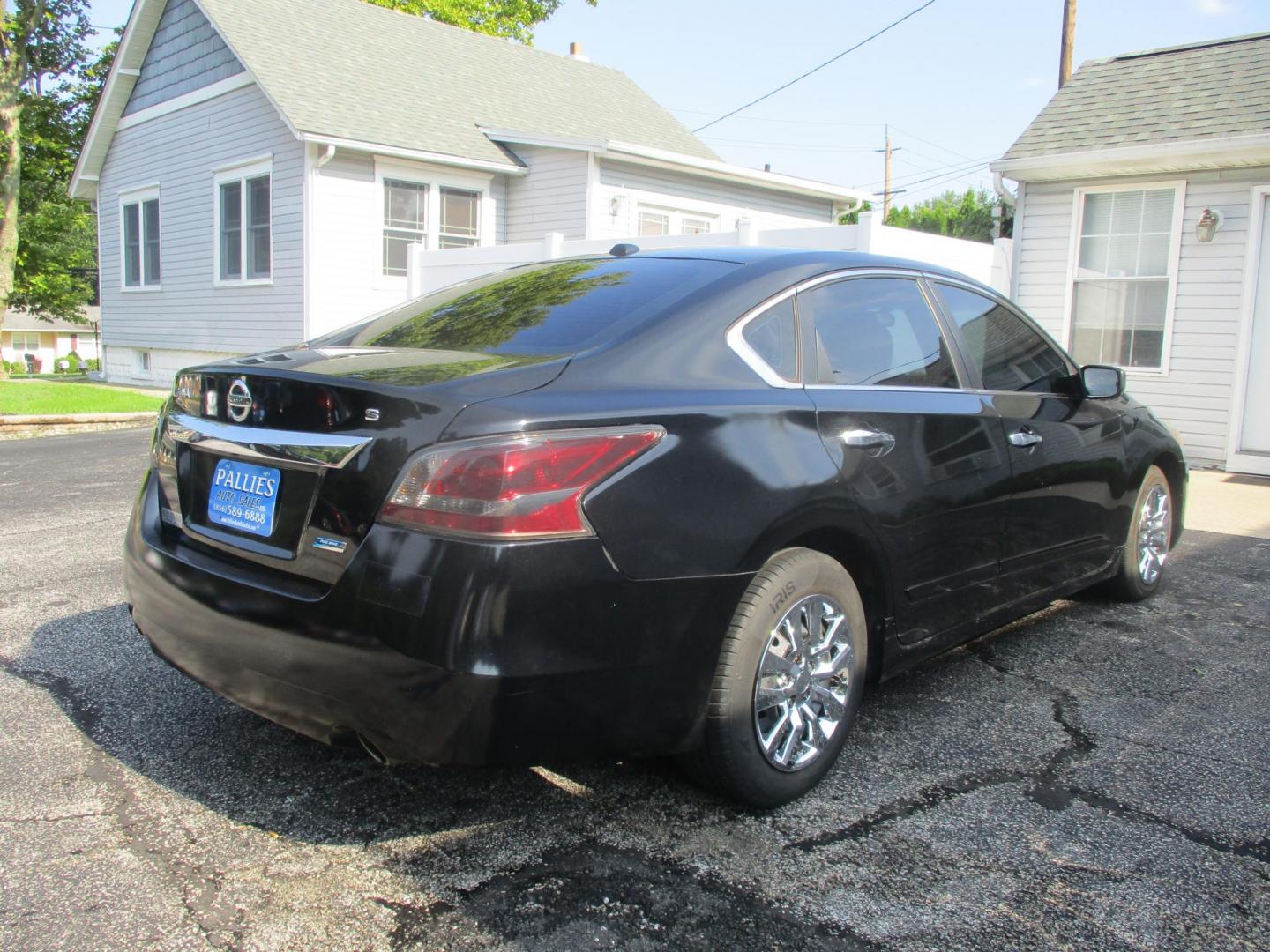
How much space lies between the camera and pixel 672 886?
2.50 m

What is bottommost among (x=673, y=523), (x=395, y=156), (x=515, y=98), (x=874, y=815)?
(x=874, y=815)

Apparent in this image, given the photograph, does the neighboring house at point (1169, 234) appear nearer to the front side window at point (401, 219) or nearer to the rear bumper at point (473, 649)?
the front side window at point (401, 219)

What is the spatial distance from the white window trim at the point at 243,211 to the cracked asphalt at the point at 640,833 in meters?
12.2

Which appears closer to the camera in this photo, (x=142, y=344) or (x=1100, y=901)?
(x=1100, y=901)

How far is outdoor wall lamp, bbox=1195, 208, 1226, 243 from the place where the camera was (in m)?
9.67

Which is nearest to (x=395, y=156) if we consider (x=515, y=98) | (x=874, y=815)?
(x=515, y=98)

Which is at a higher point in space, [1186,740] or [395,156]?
[395,156]

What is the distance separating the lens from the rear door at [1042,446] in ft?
12.8

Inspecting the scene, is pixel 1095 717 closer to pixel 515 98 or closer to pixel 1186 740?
pixel 1186 740

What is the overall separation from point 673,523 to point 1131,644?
3.04 meters

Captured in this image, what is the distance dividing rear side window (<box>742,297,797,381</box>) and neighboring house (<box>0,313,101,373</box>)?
75.0 meters

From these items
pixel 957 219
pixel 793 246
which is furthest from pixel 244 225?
pixel 957 219

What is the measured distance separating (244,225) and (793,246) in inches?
384

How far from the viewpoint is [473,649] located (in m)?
2.28
